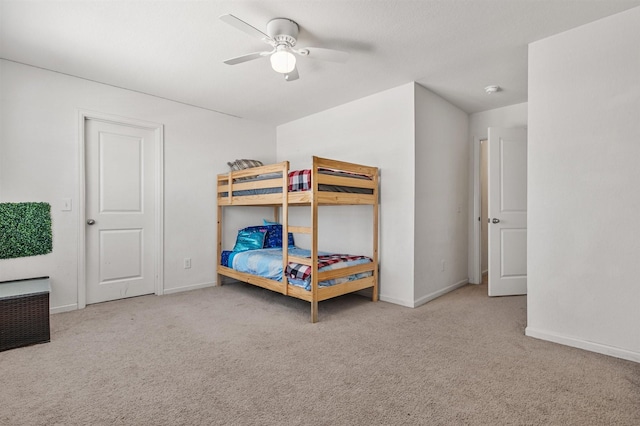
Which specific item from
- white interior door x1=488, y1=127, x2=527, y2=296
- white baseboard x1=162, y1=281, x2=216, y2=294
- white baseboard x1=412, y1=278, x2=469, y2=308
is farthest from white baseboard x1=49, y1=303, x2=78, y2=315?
white interior door x1=488, y1=127, x2=527, y2=296

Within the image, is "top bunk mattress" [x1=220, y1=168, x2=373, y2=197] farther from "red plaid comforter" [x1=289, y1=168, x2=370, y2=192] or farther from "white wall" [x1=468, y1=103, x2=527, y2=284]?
"white wall" [x1=468, y1=103, x2=527, y2=284]

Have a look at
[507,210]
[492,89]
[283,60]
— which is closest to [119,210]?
[283,60]

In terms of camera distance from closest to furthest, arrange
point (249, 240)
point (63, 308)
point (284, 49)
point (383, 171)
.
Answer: point (284, 49)
point (63, 308)
point (383, 171)
point (249, 240)

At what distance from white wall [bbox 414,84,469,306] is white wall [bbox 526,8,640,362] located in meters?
1.02

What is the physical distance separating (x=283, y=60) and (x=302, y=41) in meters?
0.40

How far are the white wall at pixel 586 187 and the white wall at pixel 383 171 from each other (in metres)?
1.08

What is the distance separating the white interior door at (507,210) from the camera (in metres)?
3.58

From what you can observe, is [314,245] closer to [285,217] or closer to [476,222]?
[285,217]

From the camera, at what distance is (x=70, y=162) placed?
3.04 meters

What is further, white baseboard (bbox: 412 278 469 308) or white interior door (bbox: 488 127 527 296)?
white interior door (bbox: 488 127 527 296)

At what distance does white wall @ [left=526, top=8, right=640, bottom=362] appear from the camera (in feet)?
6.72

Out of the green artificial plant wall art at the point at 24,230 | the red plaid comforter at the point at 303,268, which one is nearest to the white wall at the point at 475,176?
the red plaid comforter at the point at 303,268

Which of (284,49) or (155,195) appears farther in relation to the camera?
(155,195)

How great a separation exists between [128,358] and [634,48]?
3.89 m
